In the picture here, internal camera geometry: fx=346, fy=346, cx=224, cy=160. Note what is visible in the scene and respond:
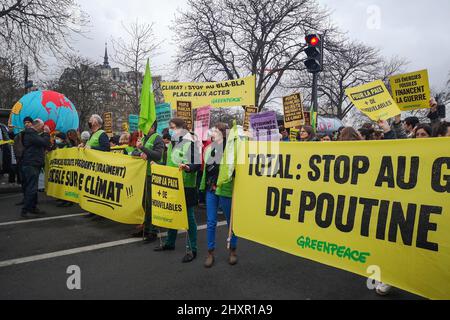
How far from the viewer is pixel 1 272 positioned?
159 inches

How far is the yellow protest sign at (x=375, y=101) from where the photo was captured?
502cm

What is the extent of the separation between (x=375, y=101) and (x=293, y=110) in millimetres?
3477

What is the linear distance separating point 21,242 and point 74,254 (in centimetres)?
119

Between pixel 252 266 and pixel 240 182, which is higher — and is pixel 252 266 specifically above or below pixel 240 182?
below

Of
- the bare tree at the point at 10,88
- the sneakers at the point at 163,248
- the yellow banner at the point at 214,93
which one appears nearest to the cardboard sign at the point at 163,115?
the yellow banner at the point at 214,93

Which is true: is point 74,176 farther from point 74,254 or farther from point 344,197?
point 344,197

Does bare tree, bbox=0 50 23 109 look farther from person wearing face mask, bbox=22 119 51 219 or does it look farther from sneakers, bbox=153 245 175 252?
sneakers, bbox=153 245 175 252

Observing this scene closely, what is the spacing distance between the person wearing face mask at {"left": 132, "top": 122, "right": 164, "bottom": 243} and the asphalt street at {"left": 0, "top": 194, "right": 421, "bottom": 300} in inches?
10.1

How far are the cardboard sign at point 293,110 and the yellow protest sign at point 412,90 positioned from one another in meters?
2.58

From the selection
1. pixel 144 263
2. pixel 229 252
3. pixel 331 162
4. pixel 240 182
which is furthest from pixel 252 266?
pixel 331 162

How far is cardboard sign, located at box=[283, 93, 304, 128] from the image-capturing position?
28.0ft

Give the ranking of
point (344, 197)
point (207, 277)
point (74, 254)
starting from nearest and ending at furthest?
point (344, 197)
point (207, 277)
point (74, 254)

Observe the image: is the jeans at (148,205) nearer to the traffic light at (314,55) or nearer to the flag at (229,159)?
the flag at (229,159)

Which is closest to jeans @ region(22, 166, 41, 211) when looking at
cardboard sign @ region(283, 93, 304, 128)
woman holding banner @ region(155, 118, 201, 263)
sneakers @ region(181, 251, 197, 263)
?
woman holding banner @ region(155, 118, 201, 263)
